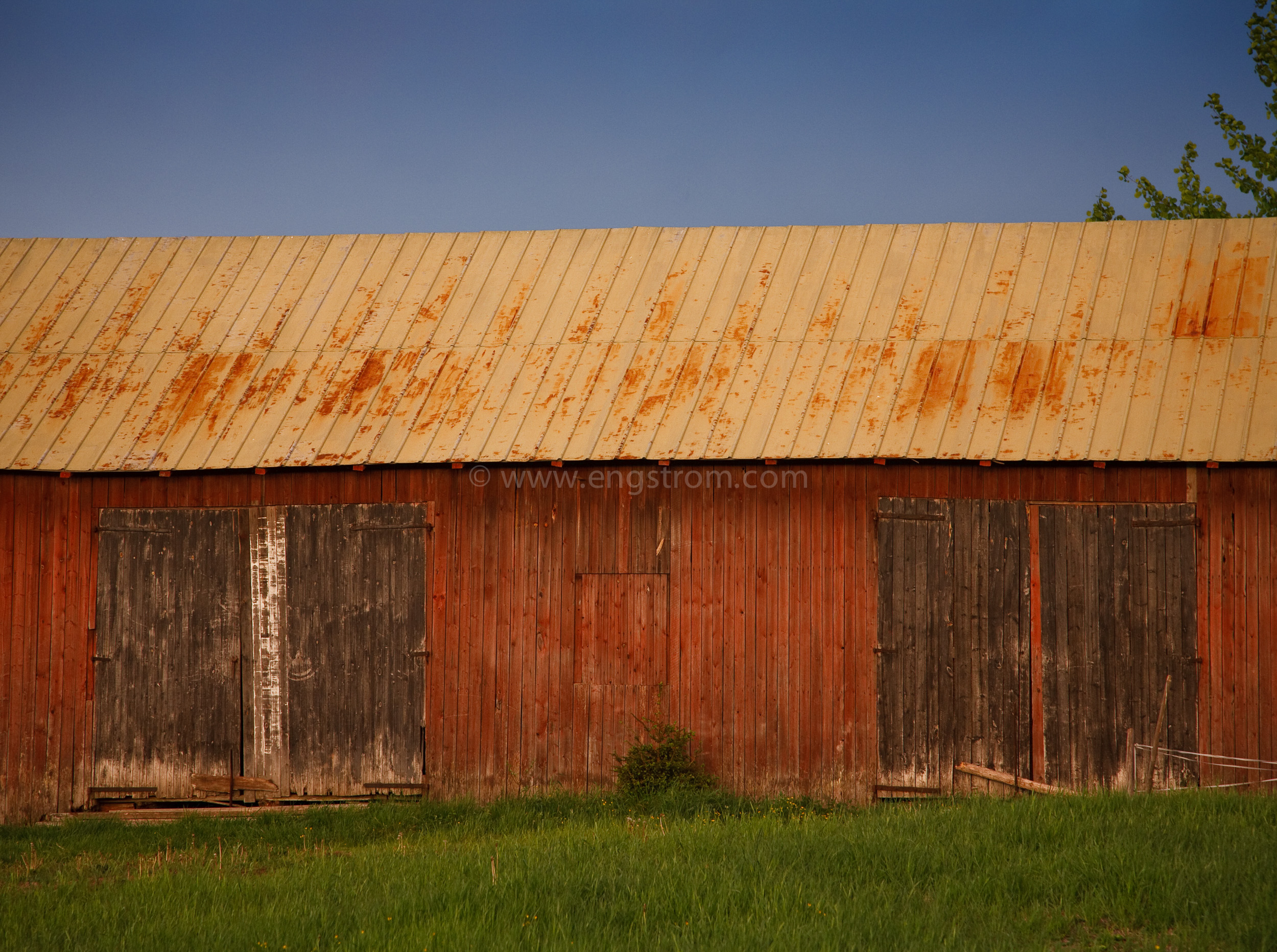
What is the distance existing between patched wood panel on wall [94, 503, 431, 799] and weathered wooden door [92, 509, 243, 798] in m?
0.01

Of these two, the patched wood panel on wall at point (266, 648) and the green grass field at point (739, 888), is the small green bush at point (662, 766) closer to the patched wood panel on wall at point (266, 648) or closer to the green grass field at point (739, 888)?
the green grass field at point (739, 888)

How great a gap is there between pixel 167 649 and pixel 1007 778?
27.1ft

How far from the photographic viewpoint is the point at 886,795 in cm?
1095

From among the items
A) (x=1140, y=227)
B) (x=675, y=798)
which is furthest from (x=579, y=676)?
(x=1140, y=227)

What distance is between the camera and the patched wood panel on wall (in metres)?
11.5

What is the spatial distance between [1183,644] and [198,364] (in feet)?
33.9

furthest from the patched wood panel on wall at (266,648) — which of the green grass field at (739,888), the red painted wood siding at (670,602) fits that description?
the green grass field at (739,888)

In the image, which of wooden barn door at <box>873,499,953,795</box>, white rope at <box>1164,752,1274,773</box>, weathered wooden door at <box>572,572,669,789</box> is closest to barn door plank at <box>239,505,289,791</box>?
weathered wooden door at <box>572,572,669,789</box>

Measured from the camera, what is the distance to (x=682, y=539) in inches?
450

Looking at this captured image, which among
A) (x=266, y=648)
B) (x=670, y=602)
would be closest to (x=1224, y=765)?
(x=670, y=602)

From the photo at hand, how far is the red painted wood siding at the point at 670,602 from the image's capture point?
35.4 feet

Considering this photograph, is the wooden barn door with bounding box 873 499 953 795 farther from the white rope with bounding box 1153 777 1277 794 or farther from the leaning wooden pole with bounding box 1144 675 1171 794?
the white rope with bounding box 1153 777 1277 794

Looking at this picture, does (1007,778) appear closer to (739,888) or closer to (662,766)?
(662,766)

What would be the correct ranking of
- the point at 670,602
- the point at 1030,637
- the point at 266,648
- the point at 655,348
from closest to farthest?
1. the point at 1030,637
2. the point at 670,602
3. the point at 266,648
4. the point at 655,348
